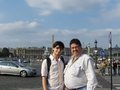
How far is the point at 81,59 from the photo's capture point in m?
6.38

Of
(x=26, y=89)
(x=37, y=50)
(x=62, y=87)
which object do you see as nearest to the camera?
(x=62, y=87)

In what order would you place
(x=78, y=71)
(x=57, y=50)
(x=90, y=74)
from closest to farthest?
(x=90, y=74) < (x=78, y=71) < (x=57, y=50)

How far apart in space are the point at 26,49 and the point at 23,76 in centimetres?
16333

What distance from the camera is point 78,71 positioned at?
250 inches

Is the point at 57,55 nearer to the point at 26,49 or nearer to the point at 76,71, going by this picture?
the point at 76,71

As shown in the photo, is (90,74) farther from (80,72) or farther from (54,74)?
(54,74)

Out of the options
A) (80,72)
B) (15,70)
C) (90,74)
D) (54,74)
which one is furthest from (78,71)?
(15,70)

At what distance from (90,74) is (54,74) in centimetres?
74

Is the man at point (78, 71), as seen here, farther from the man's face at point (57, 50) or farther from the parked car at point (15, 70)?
the parked car at point (15, 70)

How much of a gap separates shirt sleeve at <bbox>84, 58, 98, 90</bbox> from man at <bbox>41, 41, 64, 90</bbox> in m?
0.57

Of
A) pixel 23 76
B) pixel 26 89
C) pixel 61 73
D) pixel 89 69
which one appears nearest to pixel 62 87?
pixel 61 73

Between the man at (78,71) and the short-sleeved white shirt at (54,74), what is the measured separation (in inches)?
9.3

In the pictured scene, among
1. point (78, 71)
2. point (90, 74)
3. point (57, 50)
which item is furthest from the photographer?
A: point (57, 50)

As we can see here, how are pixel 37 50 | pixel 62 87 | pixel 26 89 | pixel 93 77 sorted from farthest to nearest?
pixel 37 50
pixel 26 89
pixel 62 87
pixel 93 77
